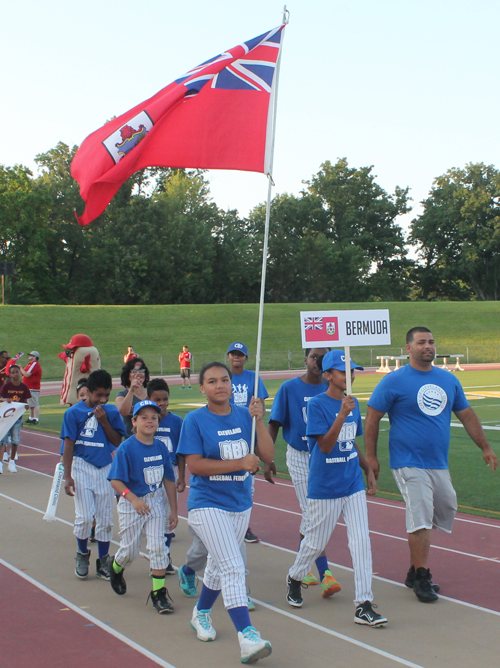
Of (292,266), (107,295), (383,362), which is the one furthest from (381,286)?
(383,362)

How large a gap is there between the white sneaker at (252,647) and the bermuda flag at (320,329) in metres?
1.96

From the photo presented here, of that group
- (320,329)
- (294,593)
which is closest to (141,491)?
(294,593)

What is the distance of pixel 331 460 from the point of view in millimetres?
5590

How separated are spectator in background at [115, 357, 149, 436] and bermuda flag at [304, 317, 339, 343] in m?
2.52

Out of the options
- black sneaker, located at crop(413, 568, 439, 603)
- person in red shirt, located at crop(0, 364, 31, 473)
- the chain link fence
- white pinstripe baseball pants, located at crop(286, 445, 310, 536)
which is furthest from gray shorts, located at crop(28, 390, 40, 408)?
the chain link fence

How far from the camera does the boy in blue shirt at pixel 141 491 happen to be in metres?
5.67

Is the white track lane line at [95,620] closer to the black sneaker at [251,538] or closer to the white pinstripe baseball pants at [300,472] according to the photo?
the white pinstripe baseball pants at [300,472]

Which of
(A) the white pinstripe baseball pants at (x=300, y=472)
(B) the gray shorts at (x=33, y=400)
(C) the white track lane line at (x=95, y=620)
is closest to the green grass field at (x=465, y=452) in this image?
(B) the gray shorts at (x=33, y=400)

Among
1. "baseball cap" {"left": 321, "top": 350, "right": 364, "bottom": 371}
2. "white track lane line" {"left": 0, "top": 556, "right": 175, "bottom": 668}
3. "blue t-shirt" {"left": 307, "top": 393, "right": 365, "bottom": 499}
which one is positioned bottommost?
"white track lane line" {"left": 0, "top": 556, "right": 175, "bottom": 668}

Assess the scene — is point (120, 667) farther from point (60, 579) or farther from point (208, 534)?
point (60, 579)

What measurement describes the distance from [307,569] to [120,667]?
66.9 inches

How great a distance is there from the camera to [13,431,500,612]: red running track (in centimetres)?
616

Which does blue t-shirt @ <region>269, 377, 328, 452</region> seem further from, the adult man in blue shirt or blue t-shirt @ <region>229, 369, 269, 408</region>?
blue t-shirt @ <region>229, 369, 269, 408</region>

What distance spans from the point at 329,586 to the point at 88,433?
2.49 metres
